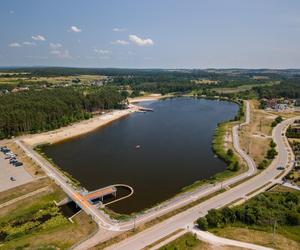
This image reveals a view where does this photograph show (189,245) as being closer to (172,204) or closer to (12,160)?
(172,204)

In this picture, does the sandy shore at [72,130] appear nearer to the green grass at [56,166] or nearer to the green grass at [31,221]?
the green grass at [56,166]

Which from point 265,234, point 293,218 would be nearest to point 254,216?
point 265,234

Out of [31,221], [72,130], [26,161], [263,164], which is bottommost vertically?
[31,221]

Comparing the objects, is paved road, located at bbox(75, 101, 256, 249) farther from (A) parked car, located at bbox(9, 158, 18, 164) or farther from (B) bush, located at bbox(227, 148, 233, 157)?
(A) parked car, located at bbox(9, 158, 18, 164)

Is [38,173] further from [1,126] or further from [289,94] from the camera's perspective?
[289,94]

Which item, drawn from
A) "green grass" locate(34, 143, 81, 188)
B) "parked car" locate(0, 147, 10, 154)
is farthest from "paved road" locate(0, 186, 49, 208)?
"parked car" locate(0, 147, 10, 154)

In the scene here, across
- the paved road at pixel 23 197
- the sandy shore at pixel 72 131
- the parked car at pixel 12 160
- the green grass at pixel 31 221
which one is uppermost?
the sandy shore at pixel 72 131

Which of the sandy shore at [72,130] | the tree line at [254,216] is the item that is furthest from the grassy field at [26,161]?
the tree line at [254,216]
